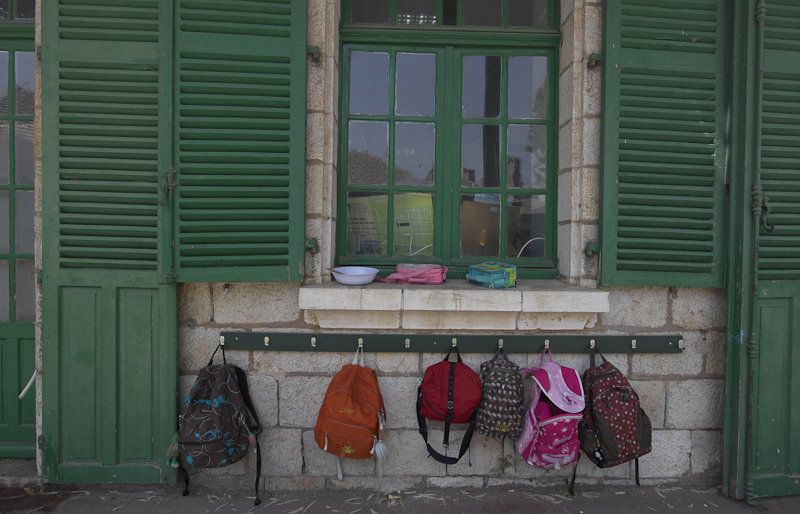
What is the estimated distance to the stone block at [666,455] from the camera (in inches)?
116

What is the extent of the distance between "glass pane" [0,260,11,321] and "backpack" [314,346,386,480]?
98.7 inches

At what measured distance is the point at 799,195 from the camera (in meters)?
2.87

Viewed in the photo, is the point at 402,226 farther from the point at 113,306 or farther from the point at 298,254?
the point at 113,306

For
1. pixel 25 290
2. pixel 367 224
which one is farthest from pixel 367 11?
pixel 25 290

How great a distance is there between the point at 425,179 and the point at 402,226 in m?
0.39

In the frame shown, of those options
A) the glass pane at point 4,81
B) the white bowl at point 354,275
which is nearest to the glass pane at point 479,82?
the white bowl at point 354,275

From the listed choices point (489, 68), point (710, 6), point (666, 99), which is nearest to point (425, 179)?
point (489, 68)

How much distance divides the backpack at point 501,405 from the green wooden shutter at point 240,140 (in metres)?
1.37

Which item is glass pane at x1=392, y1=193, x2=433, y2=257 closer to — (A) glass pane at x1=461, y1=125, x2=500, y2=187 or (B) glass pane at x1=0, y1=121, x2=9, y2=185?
(A) glass pane at x1=461, y1=125, x2=500, y2=187

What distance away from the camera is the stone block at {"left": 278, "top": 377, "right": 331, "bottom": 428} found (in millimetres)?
2871

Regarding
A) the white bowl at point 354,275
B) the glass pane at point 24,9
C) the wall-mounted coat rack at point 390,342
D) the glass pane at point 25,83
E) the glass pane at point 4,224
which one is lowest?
the wall-mounted coat rack at point 390,342

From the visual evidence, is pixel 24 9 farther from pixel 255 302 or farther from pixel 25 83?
pixel 255 302

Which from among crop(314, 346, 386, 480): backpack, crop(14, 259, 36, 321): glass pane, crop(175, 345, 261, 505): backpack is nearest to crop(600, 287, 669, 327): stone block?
crop(314, 346, 386, 480): backpack

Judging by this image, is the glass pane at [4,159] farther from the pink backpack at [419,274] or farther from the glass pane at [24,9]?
the pink backpack at [419,274]
